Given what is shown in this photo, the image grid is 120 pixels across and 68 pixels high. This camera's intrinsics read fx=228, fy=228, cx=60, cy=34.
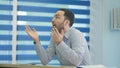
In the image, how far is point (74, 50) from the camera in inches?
76.6

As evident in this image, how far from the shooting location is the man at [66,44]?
6.18 feet

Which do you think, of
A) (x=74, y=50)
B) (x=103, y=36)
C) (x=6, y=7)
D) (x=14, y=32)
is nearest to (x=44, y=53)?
(x=74, y=50)

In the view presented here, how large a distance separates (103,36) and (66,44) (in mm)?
1395

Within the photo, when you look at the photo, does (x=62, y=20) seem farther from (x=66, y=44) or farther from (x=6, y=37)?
(x=6, y=37)

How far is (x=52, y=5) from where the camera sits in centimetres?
A: 325

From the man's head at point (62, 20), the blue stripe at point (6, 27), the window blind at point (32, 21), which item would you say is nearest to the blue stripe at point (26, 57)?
the window blind at point (32, 21)

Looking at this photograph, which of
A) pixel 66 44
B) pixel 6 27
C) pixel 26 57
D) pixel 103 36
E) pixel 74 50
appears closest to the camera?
pixel 74 50

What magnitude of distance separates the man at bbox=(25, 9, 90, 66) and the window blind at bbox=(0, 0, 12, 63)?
814mm

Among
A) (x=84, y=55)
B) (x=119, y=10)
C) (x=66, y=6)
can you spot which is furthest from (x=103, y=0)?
(x=84, y=55)

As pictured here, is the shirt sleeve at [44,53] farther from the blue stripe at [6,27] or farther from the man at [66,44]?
the blue stripe at [6,27]

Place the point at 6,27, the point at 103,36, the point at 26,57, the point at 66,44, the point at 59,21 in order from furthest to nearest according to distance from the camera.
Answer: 1. the point at 103,36
2. the point at 26,57
3. the point at 6,27
4. the point at 59,21
5. the point at 66,44

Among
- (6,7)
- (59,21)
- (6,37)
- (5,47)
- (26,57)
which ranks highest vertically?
(6,7)

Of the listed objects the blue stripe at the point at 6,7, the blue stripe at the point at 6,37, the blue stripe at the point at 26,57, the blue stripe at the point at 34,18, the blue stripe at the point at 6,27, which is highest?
the blue stripe at the point at 6,7

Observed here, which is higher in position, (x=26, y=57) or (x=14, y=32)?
(x=14, y=32)
